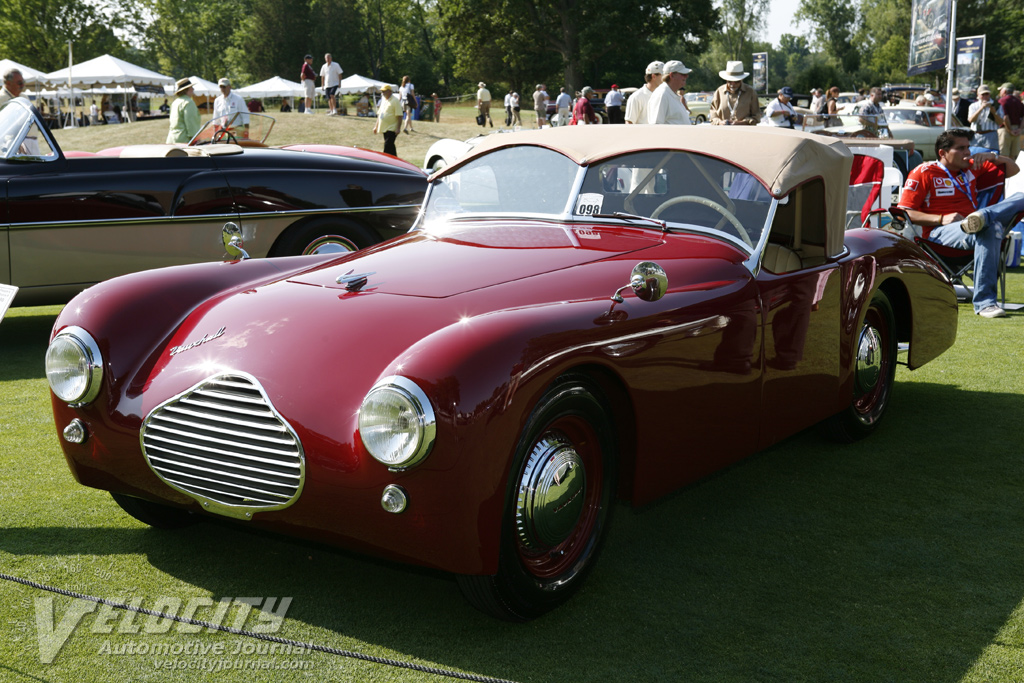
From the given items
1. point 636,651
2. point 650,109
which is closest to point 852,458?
point 636,651

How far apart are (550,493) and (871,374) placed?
265 centimetres

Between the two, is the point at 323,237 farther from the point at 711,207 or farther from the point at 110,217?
the point at 711,207

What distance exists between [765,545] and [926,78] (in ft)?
246

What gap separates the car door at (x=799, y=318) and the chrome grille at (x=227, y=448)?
6.55 feet

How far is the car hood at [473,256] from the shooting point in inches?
132

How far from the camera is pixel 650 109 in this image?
8.95 metres

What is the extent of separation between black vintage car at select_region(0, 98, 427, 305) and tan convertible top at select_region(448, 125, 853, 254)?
2.84m

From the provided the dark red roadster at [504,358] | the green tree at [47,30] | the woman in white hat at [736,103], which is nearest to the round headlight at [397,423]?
the dark red roadster at [504,358]

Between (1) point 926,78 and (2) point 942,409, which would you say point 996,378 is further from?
(1) point 926,78

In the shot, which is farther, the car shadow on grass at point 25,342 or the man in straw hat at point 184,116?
the man in straw hat at point 184,116

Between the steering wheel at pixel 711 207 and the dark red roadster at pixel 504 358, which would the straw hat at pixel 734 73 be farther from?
the steering wheel at pixel 711 207

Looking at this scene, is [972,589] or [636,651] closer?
[636,651]

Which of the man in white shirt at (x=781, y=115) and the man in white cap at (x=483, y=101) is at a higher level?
the man in white cap at (x=483, y=101)

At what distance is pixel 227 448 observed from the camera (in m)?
2.90
